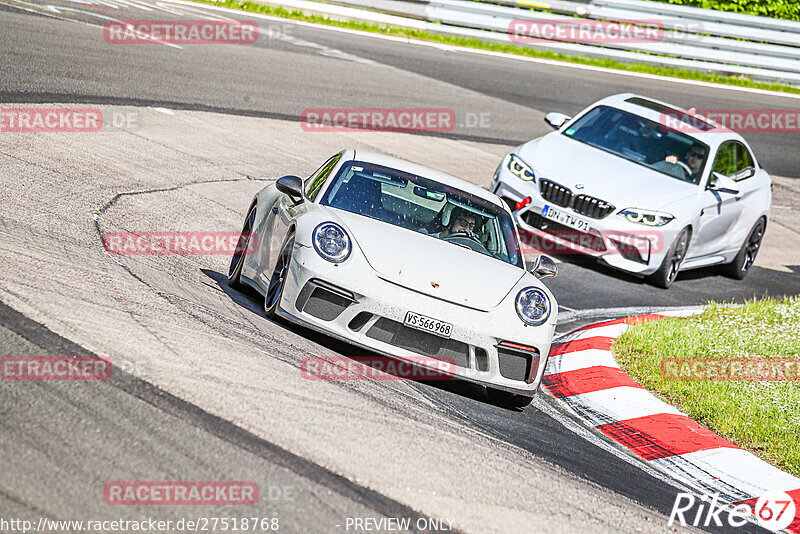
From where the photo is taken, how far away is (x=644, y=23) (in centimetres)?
2417

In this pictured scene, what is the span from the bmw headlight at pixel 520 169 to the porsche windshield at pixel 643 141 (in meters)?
1.05

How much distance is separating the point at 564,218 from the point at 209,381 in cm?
652

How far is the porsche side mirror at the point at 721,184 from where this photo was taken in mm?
11602

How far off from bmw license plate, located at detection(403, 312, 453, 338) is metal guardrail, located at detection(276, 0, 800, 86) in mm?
18218

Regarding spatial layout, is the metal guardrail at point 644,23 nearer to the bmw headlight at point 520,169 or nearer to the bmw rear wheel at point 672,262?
the bmw headlight at point 520,169

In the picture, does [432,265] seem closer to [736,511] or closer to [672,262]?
[736,511]

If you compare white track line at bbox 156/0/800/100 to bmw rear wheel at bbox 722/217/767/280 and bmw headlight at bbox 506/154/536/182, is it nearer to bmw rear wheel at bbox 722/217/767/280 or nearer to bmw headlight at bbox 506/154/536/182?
bmw rear wheel at bbox 722/217/767/280

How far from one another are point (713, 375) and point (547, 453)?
284 centimetres

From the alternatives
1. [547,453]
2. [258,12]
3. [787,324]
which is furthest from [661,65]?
[547,453]

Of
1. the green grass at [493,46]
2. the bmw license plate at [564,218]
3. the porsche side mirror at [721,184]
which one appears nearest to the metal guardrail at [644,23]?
the green grass at [493,46]

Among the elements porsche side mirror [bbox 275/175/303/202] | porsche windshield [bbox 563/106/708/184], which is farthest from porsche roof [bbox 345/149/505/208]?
porsche windshield [bbox 563/106/708/184]

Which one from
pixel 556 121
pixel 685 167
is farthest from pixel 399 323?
pixel 556 121

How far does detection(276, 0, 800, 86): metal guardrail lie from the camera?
2364 cm

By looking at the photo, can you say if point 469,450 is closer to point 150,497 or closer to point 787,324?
point 150,497
